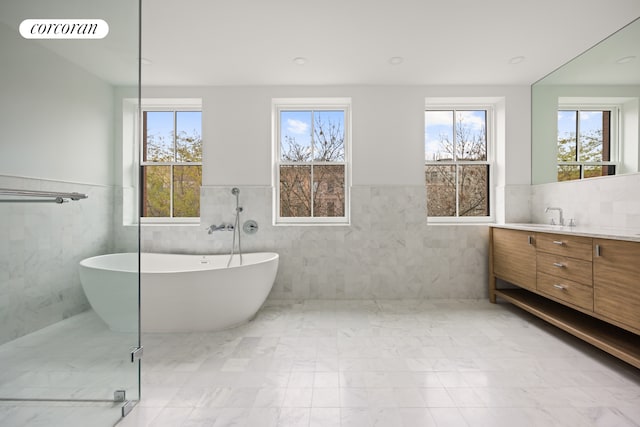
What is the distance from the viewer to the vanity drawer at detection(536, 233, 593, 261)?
2.02 m

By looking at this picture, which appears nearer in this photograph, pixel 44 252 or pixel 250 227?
pixel 44 252

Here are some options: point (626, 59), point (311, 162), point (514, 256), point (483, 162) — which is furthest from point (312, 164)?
point (626, 59)

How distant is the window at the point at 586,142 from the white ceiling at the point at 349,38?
1.82 ft

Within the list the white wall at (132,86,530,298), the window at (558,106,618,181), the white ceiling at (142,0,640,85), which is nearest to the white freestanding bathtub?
the white wall at (132,86,530,298)

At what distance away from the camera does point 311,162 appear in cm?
349

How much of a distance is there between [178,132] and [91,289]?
271 cm

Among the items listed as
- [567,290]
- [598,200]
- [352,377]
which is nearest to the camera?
[352,377]

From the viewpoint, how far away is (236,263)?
3.18 m

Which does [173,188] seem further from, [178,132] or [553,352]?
[553,352]

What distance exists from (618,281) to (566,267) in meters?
0.40

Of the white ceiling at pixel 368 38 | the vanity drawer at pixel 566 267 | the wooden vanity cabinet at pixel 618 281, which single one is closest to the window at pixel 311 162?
the white ceiling at pixel 368 38

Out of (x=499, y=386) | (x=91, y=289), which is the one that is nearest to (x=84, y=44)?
(x=91, y=289)

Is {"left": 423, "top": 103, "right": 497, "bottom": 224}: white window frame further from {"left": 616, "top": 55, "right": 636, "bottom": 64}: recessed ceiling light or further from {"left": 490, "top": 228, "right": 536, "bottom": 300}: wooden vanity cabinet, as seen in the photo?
{"left": 616, "top": 55, "right": 636, "bottom": 64}: recessed ceiling light

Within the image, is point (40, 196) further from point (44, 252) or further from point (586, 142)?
point (586, 142)
